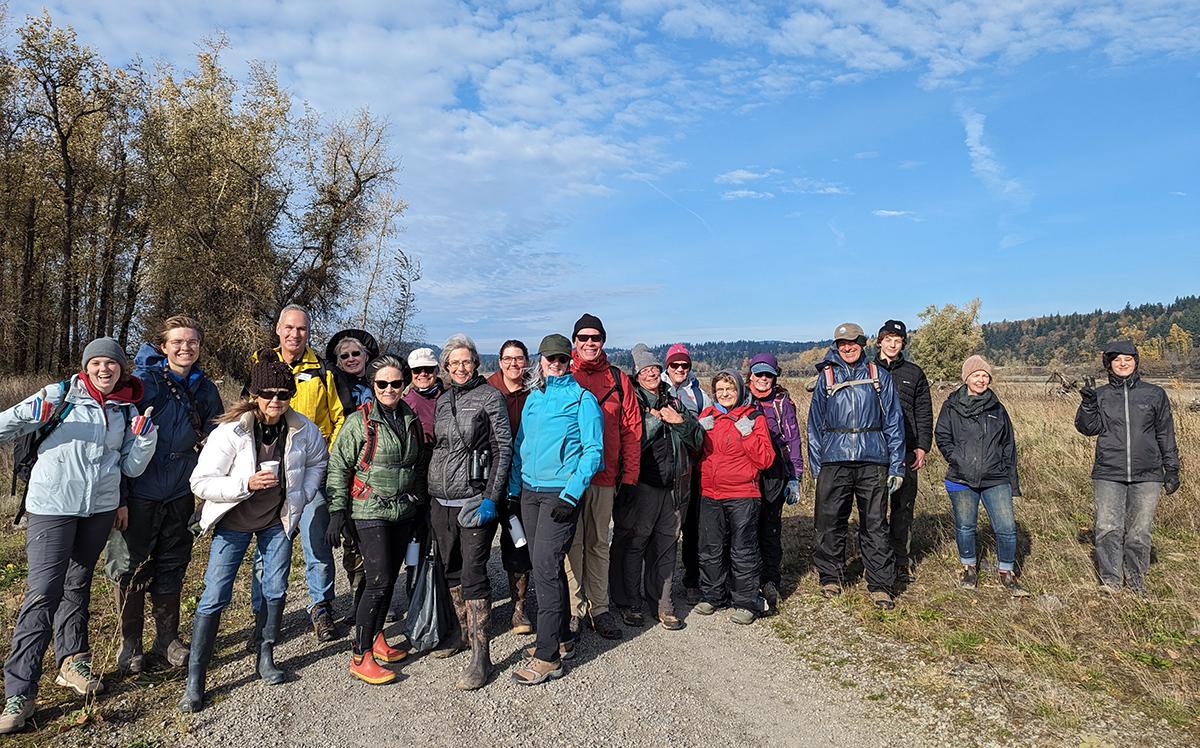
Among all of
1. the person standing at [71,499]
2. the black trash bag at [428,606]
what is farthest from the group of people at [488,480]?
the black trash bag at [428,606]

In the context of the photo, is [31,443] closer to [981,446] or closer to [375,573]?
[375,573]

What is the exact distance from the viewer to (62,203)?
19938 millimetres

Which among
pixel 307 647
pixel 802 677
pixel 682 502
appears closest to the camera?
pixel 802 677

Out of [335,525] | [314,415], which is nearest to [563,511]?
[335,525]

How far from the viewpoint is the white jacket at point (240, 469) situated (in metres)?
3.96

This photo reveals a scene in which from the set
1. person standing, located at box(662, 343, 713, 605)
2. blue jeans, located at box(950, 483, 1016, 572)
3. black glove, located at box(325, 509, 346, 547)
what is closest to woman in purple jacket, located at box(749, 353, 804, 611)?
person standing, located at box(662, 343, 713, 605)

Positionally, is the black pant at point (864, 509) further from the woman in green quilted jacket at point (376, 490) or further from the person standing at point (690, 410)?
the woman in green quilted jacket at point (376, 490)

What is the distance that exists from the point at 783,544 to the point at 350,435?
5.14m

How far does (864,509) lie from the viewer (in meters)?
5.71

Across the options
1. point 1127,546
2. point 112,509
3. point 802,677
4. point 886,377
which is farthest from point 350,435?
point 1127,546

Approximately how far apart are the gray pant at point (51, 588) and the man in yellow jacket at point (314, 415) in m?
1.01

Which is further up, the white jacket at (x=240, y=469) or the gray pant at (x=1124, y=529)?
the white jacket at (x=240, y=469)

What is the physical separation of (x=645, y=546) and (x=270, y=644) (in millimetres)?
2813

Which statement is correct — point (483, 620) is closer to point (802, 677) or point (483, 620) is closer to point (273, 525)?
point (273, 525)
